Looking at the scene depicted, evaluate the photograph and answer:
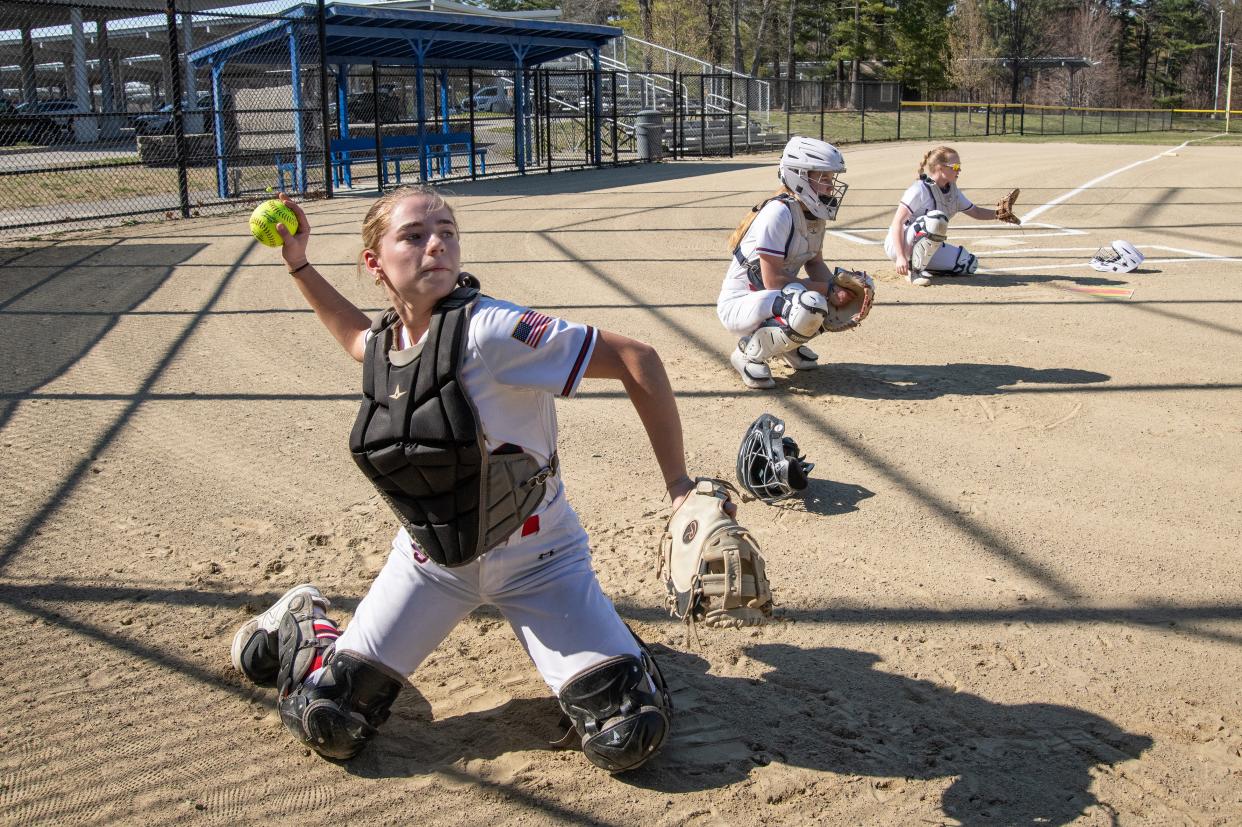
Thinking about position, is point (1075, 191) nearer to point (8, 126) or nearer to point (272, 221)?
point (8, 126)

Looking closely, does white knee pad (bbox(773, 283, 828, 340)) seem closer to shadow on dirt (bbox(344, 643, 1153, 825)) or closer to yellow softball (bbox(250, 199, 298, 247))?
shadow on dirt (bbox(344, 643, 1153, 825))

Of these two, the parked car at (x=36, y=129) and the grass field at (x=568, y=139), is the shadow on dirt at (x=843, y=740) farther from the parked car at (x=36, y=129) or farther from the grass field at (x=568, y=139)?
the parked car at (x=36, y=129)

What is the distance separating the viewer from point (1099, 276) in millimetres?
10523

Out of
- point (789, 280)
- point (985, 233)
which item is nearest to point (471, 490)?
point (789, 280)

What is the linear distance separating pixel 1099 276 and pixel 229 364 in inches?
303

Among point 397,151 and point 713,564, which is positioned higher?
point 397,151

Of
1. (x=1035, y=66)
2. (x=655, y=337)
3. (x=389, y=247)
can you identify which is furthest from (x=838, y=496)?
(x=1035, y=66)

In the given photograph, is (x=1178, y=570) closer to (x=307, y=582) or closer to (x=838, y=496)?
(x=838, y=496)

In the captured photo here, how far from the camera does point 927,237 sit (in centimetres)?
1018

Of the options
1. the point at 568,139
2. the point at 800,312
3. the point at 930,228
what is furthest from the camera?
the point at 568,139

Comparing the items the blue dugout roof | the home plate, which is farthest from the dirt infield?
the blue dugout roof

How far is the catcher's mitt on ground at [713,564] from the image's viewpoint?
9.52ft

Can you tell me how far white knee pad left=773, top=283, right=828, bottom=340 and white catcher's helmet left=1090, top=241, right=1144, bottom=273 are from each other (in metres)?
5.34

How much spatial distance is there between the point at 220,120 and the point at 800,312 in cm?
1473
